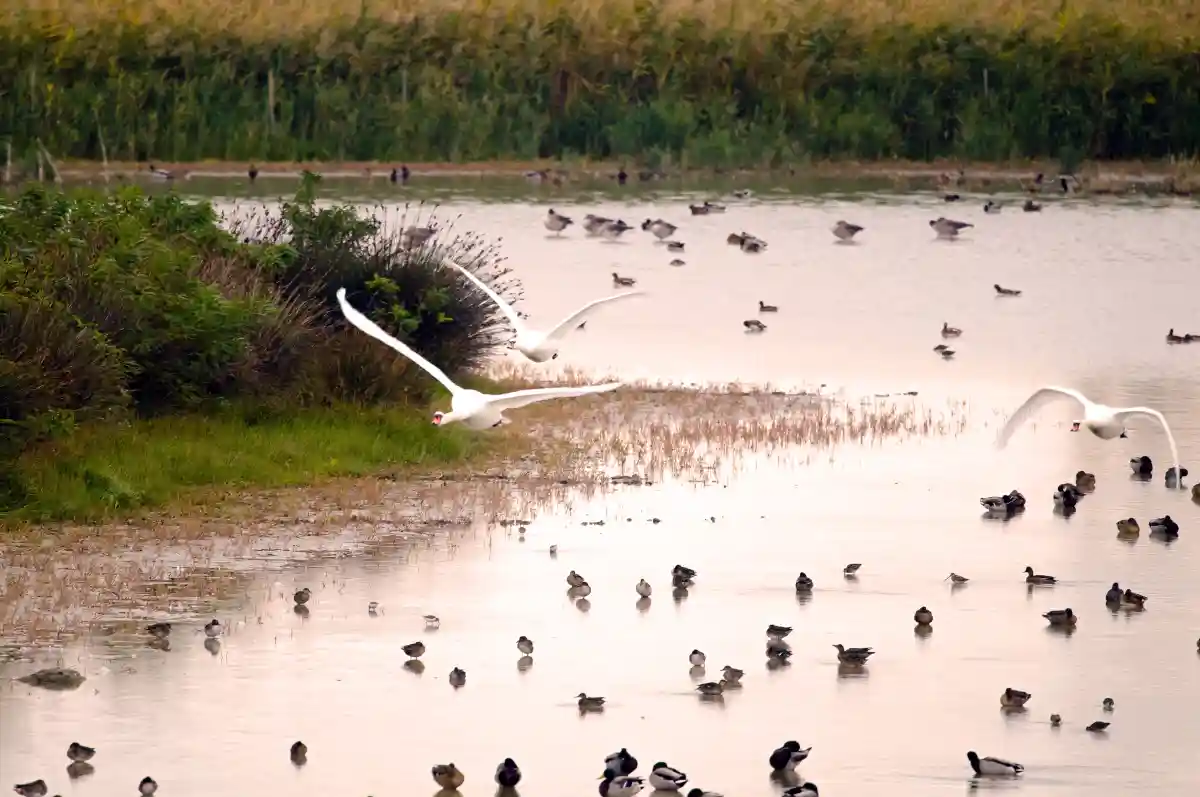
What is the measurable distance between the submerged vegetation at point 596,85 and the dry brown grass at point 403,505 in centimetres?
2810

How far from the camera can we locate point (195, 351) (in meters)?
20.8

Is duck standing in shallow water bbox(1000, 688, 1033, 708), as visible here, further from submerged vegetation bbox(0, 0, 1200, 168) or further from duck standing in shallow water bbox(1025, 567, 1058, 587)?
submerged vegetation bbox(0, 0, 1200, 168)

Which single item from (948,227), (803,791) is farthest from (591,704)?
(948,227)

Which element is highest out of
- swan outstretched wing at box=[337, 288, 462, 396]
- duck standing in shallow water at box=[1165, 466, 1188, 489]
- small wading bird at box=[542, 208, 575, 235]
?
small wading bird at box=[542, 208, 575, 235]

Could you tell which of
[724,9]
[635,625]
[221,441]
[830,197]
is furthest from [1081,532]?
[724,9]

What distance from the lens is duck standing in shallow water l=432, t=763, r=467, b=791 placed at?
490 inches

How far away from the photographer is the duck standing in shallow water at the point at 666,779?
12.3 meters

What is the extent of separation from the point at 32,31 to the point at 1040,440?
1386 inches

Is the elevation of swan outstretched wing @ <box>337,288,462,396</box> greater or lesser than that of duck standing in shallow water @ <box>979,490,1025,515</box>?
greater

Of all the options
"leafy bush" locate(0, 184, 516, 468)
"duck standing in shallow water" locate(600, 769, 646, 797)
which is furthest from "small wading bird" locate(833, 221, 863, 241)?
"duck standing in shallow water" locate(600, 769, 646, 797)

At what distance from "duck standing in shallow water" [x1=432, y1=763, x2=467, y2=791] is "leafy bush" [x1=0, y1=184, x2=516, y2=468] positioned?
6613 mm

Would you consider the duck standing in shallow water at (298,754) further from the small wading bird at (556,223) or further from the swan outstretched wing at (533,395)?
the small wading bird at (556,223)

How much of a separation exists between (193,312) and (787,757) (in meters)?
9.18

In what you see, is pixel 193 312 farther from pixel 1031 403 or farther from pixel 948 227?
pixel 948 227
